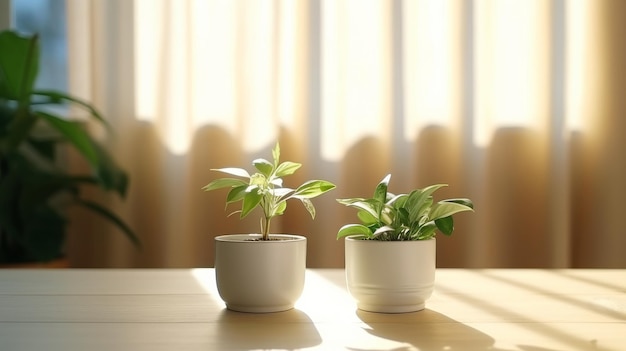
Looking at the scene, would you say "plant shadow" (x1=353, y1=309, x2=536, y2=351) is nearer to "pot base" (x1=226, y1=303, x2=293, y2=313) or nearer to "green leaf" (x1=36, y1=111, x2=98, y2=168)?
"pot base" (x1=226, y1=303, x2=293, y2=313)

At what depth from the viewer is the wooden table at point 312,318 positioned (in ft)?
2.15

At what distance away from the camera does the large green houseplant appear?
206 cm

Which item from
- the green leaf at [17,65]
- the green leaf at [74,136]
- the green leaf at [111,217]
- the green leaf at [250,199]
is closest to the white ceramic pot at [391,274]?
the green leaf at [250,199]

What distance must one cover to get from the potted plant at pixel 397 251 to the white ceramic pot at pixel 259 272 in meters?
0.07

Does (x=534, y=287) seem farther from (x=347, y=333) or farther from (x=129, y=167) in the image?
(x=129, y=167)

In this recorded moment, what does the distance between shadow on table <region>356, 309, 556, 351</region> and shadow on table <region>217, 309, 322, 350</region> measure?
0.22 ft

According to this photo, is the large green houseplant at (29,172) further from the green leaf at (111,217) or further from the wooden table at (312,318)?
the wooden table at (312,318)

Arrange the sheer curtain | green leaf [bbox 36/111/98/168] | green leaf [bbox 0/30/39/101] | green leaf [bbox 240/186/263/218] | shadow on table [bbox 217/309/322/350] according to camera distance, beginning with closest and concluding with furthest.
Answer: shadow on table [bbox 217/309/322/350] → green leaf [bbox 240/186/263/218] → green leaf [bbox 36/111/98/168] → green leaf [bbox 0/30/39/101] → the sheer curtain

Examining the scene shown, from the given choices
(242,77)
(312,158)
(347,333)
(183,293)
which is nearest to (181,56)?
(242,77)

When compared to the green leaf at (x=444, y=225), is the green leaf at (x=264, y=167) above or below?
above

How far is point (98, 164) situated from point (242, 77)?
556 mm

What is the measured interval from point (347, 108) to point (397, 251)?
5.24 ft

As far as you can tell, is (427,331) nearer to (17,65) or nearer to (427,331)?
(427,331)

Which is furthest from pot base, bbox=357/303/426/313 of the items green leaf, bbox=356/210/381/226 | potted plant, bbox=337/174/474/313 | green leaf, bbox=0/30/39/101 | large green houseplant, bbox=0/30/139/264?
green leaf, bbox=0/30/39/101
